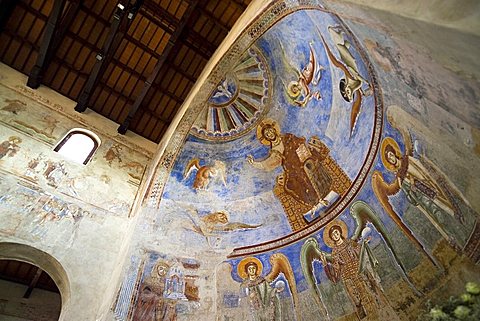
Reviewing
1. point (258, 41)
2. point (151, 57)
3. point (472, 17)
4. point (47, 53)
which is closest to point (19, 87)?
point (47, 53)

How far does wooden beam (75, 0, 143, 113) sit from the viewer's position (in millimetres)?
10562

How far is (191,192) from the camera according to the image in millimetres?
10773

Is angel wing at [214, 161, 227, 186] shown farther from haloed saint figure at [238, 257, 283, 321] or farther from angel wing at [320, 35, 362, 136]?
angel wing at [320, 35, 362, 136]

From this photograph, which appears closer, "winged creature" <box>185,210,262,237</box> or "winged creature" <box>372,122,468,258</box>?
"winged creature" <box>372,122,468,258</box>

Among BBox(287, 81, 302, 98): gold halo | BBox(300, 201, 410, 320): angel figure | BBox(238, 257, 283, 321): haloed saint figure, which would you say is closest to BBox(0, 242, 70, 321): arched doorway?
BBox(238, 257, 283, 321): haloed saint figure

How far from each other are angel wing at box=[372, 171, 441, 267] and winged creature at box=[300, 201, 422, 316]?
350 mm

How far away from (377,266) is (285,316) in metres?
2.55

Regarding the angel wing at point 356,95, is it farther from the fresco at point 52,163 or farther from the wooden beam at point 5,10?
the wooden beam at point 5,10

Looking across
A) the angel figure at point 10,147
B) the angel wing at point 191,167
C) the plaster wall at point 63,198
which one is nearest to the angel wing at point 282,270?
the angel wing at point 191,167

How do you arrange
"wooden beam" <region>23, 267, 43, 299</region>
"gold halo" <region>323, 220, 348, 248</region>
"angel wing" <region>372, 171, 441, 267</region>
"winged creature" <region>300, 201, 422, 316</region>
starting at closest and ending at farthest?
"angel wing" <region>372, 171, 441, 267</region>, "winged creature" <region>300, 201, 422, 316</region>, "gold halo" <region>323, 220, 348, 248</region>, "wooden beam" <region>23, 267, 43, 299</region>

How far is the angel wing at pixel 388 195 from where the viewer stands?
7299 millimetres

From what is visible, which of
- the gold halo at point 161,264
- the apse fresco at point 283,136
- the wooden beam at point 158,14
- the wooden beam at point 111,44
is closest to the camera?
the apse fresco at point 283,136

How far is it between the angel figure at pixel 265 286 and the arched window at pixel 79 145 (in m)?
5.65

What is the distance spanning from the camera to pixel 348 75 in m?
8.12
